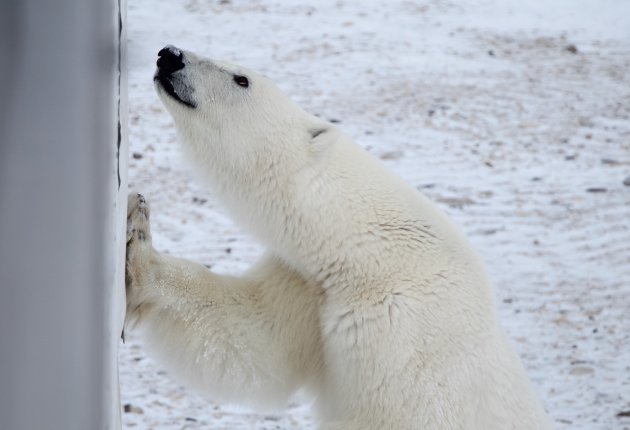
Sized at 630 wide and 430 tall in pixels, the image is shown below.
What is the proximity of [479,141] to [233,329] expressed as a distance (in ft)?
14.4

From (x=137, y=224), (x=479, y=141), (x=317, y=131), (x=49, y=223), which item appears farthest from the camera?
(x=479, y=141)

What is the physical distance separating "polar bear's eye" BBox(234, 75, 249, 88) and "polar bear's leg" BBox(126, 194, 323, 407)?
1.50ft

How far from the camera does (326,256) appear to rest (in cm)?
256

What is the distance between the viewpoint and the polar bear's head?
2.56 meters

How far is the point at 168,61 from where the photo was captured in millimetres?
2484

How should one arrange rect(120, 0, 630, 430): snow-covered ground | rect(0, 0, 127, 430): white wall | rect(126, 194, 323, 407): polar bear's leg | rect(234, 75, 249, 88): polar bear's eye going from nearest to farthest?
rect(0, 0, 127, 430): white wall < rect(126, 194, 323, 407): polar bear's leg < rect(234, 75, 249, 88): polar bear's eye < rect(120, 0, 630, 430): snow-covered ground

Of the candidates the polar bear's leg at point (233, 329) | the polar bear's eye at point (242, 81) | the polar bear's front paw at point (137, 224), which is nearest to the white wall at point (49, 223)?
Result: the polar bear's front paw at point (137, 224)

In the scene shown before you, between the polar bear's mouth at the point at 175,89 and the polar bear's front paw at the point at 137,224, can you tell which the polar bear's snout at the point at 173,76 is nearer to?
the polar bear's mouth at the point at 175,89

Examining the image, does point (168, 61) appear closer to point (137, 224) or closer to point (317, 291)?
point (137, 224)

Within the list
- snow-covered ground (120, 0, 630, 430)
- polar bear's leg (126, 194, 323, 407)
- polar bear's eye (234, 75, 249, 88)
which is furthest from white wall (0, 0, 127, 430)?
snow-covered ground (120, 0, 630, 430)

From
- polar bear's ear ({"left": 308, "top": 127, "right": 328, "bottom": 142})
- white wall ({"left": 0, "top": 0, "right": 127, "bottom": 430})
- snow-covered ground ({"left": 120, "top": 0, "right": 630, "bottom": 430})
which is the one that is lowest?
snow-covered ground ({"left": 120, "top": 0, "right": 630, "bottom": 430})

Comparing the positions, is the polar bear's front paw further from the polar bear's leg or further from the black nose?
the black nose

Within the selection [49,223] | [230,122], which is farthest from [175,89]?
[49,223]

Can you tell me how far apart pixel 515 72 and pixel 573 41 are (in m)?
0.99
